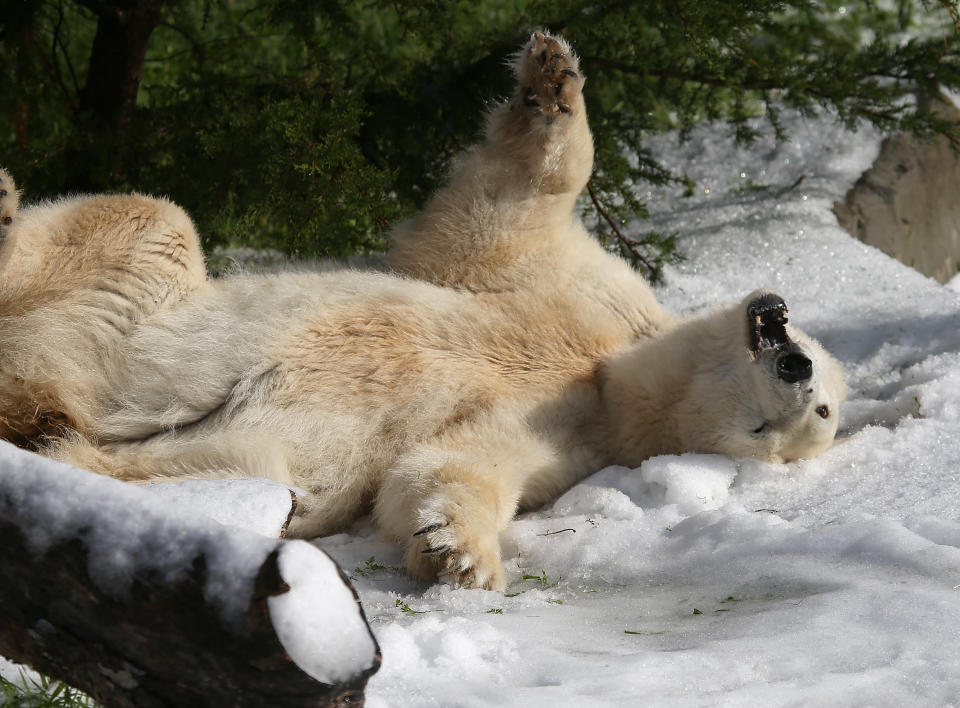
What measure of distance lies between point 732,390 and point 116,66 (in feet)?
10.2

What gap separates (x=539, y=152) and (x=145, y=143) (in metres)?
1.82

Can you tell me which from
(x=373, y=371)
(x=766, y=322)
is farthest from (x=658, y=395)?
(x=373, y=371)

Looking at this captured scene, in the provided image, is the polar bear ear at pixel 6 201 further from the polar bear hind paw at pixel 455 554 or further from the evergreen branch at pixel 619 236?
the evergreen branch at pixel 619 236

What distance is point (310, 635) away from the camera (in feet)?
4.85

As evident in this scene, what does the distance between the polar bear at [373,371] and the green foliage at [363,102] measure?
0.46 metres

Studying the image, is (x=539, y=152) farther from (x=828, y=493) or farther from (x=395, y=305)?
(x=828, y=493)

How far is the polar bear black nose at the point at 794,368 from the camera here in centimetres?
328

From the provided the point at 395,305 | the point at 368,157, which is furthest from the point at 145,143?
the point at 395,305

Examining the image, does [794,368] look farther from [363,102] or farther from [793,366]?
[363,102]

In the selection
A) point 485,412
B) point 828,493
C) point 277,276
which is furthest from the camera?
point 277,276

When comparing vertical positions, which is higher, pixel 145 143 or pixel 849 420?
pixel 145 143

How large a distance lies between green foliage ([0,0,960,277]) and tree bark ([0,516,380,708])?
2.33m

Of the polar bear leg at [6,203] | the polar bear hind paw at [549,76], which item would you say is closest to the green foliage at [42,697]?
the polar bear leg at [6,203]

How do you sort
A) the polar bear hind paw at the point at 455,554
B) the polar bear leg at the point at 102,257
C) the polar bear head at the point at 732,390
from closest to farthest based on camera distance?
the polar bear hind paw at the point at 455,554, the polar bear head at the point at 732,390, the polar bear leg at the point at 102,257
